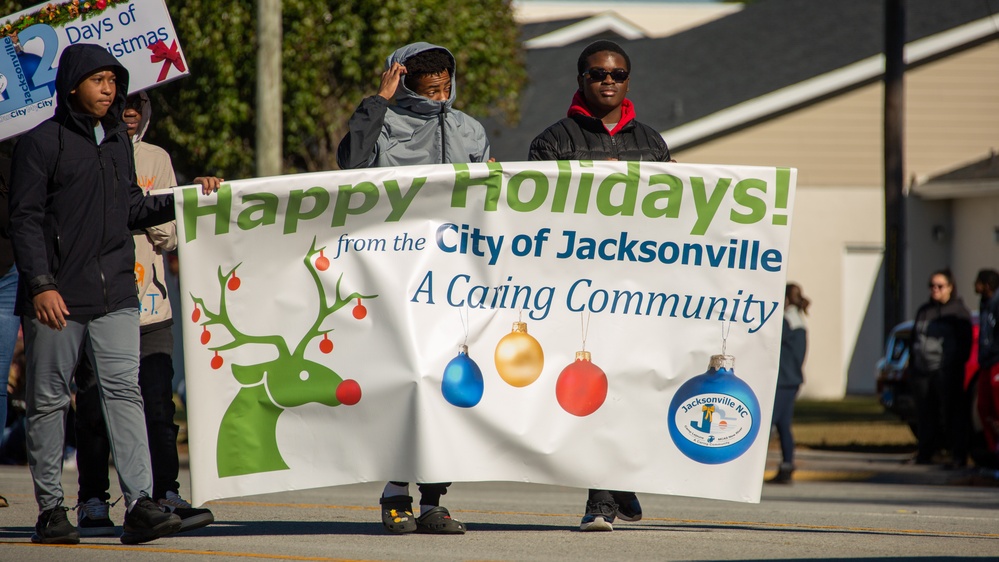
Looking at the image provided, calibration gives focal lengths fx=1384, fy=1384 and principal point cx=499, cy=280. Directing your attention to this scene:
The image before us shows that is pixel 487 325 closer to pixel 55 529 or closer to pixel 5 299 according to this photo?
pixel 55 529

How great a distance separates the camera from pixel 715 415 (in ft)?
21.9

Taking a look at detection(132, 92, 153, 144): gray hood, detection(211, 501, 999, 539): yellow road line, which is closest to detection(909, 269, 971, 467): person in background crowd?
detection(211, 501, 999, 539): yellow road line

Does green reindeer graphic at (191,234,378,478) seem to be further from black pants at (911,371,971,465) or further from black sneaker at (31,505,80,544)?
black pants at (911,371,971,465)

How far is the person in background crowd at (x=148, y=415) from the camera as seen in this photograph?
6668mm

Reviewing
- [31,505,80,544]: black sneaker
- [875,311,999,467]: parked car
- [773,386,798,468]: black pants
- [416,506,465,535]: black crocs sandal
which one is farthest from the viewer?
[875,311,999,467]: parked car

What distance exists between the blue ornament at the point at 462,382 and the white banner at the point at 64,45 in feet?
8.20

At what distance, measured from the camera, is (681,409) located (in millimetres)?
6676

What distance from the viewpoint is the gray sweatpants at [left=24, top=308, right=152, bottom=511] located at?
6.16 m

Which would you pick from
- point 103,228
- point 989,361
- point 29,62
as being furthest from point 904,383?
point 103,228

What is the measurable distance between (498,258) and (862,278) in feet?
60.9

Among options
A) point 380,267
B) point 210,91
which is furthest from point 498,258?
point 210,91

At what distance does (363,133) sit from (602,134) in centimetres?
121

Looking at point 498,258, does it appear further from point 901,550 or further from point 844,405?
point 844,405

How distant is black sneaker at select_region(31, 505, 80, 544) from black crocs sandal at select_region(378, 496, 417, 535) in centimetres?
144
